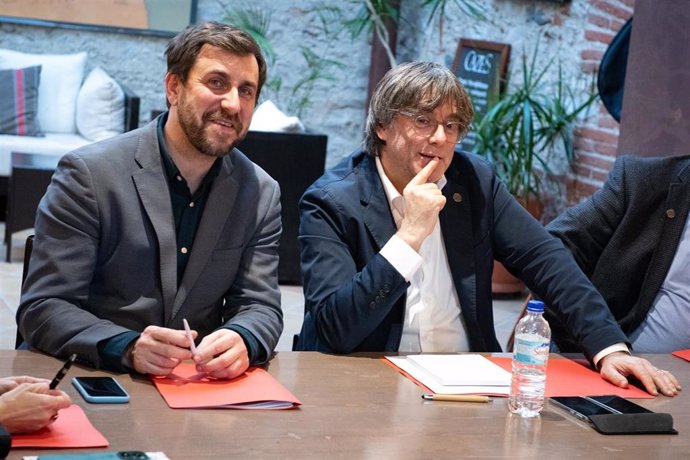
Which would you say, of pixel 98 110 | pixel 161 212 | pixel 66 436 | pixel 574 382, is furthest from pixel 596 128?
pixel 66 436

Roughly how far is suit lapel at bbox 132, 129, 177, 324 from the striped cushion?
5.25m

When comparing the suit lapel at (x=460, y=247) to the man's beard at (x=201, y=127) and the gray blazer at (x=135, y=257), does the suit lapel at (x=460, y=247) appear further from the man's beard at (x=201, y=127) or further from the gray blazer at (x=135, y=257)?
the man's beard at (x=201, y=127)

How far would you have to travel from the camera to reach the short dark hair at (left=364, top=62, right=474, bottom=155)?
8.56 feet

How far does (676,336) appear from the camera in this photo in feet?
9.64

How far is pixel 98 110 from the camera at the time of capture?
25.0 ft

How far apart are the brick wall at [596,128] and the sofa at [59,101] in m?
3.03

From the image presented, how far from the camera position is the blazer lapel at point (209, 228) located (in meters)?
2.41

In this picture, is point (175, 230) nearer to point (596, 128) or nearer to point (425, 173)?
point (425, 173)

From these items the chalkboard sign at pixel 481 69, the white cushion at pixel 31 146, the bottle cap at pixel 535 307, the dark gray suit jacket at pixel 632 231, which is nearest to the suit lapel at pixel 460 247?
the dark gray suit jacket at pixel 632 231

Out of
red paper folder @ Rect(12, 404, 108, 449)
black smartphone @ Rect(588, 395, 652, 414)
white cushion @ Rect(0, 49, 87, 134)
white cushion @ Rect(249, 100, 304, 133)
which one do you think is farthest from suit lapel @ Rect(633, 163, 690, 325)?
white cushion @ Rect(0, 49, 87, 134)

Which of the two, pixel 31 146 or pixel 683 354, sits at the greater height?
pixel 683 354

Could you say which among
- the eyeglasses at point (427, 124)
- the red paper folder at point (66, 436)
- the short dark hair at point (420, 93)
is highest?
the short dark hair at point (420, 93)

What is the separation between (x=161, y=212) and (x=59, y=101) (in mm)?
5602

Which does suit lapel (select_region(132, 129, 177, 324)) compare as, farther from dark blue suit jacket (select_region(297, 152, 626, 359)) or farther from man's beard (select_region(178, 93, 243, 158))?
dark blue suit jacket (select_region(297, 152, 626, 359))
